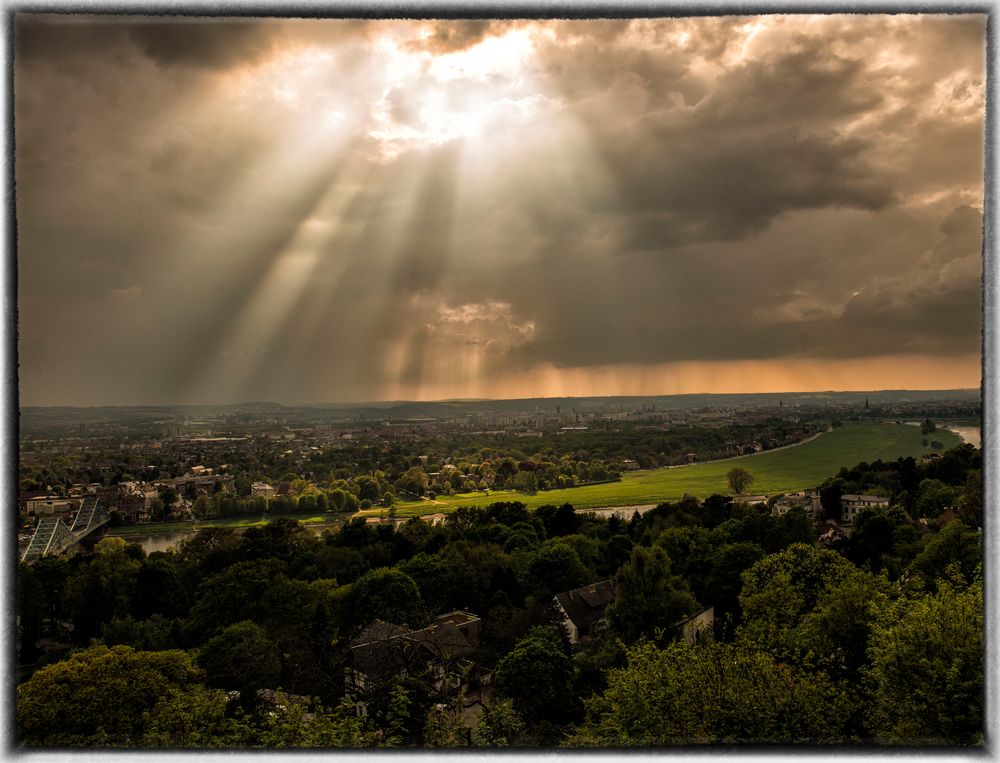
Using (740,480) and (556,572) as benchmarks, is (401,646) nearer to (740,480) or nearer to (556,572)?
(556,572)

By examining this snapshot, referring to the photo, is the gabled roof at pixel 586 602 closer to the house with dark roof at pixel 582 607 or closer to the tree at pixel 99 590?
the house with dark roof at pixel 582 607

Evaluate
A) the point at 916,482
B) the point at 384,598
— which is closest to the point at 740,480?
the point at 916,482

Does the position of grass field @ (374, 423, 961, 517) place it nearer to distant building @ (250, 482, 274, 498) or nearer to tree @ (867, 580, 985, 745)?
distant building @ (250, 482, 274, 498)

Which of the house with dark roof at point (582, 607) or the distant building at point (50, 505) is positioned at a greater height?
the distant building at point (50, 505)

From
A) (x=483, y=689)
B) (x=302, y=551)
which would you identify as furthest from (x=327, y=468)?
(x=483, y=689)

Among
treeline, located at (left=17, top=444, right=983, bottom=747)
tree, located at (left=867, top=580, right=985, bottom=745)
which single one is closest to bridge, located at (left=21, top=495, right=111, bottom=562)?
treeline, located at (left=17, top=444, right=983, bottom=747)

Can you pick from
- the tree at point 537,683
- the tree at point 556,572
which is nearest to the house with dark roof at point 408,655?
the tree at point 537,683

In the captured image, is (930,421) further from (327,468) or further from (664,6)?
(327,468)
